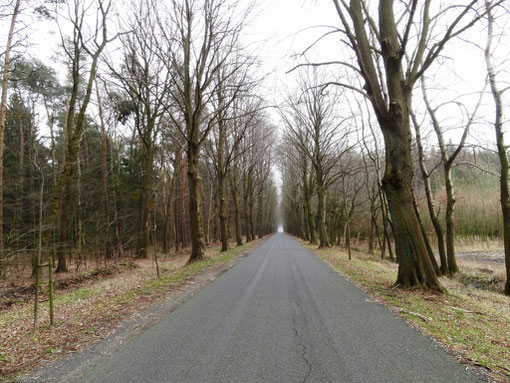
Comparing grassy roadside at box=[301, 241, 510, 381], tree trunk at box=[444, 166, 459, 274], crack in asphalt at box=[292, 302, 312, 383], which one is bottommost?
grassy roadside at box=[301, 241, 510, 381]

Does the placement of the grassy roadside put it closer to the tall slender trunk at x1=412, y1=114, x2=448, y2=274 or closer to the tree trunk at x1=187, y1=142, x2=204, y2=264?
the tall slender trunk at x1=412, y1=114, x2=448, y2=274

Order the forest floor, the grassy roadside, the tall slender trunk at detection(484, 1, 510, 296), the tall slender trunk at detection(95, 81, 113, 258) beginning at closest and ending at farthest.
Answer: the grassy roadside, the forest floor, the tall slender trunk at detection(484, 1, 510, 296), the tall slender trunk at detection(95, 81, 113, 258)

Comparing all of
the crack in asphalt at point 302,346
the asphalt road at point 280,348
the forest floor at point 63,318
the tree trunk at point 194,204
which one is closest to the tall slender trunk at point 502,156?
the asphalt road at point 280,348

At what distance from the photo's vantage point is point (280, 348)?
377 centimetres

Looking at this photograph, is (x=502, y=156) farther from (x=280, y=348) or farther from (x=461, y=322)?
(x=280, y=348)

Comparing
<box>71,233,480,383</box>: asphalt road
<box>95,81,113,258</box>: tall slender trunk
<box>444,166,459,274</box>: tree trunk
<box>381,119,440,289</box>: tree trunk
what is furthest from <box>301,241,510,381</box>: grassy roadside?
<box>95,81,113,258</box>: tall slender trunk

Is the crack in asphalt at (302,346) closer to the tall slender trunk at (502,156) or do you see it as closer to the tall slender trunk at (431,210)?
the tall slender trunk at (502,156)

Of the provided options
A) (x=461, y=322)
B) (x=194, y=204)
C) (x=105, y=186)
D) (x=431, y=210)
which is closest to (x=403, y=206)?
(x=461, y=322)

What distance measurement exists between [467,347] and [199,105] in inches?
485

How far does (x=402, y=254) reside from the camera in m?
7.40

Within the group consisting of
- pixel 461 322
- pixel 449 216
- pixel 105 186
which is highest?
pixel 105 186

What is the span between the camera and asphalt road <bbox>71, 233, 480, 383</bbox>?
3.11m

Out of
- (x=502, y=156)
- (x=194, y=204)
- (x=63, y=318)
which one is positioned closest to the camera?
(x=63, y=318)

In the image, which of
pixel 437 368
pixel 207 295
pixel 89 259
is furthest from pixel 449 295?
pixel 89 259
